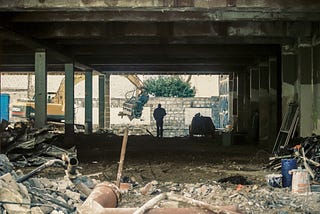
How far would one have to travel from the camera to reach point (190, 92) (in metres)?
42.8

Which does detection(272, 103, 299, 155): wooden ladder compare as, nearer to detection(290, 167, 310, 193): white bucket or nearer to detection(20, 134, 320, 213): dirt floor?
detection(20, 134, 320, 213): dirt floor

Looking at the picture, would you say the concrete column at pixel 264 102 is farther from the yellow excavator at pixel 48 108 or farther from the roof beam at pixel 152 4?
the yellow excavator at pixel 48 108

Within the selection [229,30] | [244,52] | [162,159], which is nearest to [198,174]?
[162,159]

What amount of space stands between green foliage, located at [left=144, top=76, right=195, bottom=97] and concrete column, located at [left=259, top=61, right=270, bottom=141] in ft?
75.8

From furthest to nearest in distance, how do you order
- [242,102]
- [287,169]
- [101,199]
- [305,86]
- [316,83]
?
1. [242,102]
2. [305,86]
3. [316,83]
4. [287,169]
5. [101,199]

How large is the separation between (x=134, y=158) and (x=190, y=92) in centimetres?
2956

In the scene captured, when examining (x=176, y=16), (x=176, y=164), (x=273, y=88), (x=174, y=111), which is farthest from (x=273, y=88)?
(x=174, y=111)

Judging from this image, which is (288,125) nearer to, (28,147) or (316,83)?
(316,83)

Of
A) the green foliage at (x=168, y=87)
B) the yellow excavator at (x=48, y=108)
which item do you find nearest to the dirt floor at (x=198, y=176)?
the yellow excavator at (x=48, y=108)

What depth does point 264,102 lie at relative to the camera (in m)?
18.6

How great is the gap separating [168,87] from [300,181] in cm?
3458

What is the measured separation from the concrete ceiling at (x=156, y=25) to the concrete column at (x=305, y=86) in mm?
411

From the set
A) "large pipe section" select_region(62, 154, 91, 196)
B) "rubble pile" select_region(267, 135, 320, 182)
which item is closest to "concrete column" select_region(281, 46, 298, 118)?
"rubble pile" select_region(267, 135, 320, 182)

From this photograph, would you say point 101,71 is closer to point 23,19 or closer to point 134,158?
point 134,158
